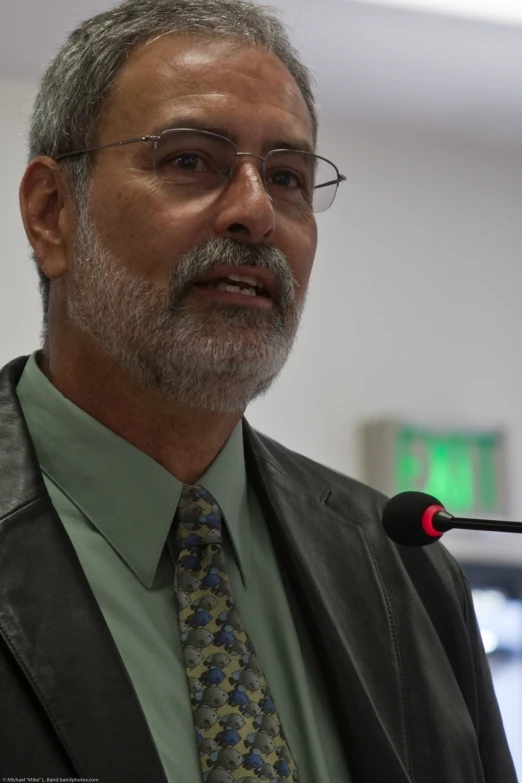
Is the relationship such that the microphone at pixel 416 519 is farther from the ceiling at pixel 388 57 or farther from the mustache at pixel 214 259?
the ceiling at pixel 388 57

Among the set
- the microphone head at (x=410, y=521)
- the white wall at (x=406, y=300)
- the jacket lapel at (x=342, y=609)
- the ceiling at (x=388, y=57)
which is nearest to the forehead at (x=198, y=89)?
the jacket lapel at (x=342, y=609)

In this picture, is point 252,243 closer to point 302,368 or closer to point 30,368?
point 30,368

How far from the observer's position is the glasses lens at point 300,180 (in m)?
1.47

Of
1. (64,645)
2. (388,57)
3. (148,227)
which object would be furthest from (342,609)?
(388,57)

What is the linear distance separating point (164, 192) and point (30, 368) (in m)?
0.30

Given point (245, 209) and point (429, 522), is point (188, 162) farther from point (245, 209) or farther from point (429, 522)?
point (429, 522)

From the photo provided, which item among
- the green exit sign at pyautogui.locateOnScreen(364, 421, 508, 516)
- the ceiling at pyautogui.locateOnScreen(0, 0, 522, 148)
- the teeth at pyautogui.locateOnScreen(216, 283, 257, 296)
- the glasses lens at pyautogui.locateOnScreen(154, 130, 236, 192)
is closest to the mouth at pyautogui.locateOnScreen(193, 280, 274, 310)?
the teeth at pyautogui.locateOnScreen(216, 283, 257, 296)

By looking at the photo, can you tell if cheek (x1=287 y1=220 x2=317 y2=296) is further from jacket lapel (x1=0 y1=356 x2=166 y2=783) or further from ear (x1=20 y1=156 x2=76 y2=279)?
jacket lapel (x1=0 y1=356 x2=166 y2=783)

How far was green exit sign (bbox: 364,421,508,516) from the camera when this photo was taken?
128 inches

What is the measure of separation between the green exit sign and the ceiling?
996 mm

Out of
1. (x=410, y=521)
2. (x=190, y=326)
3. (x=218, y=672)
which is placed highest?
(x=190, y=326)

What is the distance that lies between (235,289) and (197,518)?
293 millimetres

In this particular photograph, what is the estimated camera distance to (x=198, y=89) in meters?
1.42

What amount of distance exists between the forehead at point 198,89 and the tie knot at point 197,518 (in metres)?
0.47
